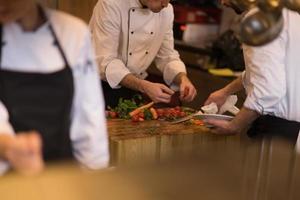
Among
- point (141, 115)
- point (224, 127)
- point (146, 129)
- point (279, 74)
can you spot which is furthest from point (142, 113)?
point (279, 74)

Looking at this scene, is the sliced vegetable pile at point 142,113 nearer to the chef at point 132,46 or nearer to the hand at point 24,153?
the chef at point 132,46

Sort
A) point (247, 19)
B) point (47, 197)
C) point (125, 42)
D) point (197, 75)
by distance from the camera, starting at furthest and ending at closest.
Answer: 1. point (197, 75)
2. point (125, 42)
3. point (247, 19)
4. point (47, 197)

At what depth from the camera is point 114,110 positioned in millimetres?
1773

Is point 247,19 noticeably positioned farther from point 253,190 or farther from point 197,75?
point 197,75

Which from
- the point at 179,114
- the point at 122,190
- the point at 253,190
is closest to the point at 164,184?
the point at 122,190

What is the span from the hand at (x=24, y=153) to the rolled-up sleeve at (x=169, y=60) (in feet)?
4.39

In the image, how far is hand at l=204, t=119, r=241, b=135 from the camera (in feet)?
5.18

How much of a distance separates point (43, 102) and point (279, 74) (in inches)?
31.3

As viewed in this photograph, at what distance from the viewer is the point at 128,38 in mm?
1898

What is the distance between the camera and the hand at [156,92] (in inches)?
69.7

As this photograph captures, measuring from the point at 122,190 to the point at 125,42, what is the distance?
137 cm

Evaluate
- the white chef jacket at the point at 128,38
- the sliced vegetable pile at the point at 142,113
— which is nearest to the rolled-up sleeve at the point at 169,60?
the white chef jacket at the point at 128,38

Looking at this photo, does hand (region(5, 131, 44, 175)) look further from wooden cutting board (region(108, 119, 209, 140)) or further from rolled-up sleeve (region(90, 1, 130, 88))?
rolled-up sleeve (region(90, 1, 130, 88))

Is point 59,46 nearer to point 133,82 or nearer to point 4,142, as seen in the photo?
point 4,142
